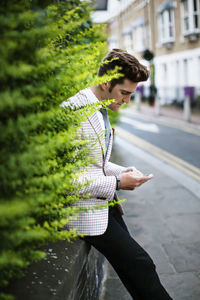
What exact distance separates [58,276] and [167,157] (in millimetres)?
6859

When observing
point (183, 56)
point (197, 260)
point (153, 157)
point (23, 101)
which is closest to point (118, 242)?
point (23, 101)

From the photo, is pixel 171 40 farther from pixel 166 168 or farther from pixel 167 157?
pixel 166 168

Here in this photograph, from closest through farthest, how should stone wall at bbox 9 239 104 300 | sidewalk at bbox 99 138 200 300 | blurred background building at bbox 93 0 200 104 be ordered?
stone wall at bbox 9 239 104 300 < sidewalk at bbox 99 138 200 300 < blurred background building at bbox 93 0 200 104

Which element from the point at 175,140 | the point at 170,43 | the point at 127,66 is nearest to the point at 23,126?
the point at 127,66

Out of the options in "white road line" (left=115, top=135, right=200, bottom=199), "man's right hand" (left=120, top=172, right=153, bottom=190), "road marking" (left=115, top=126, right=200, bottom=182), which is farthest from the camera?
"road marking" (left=115, top=126, right=200, bottom=182)

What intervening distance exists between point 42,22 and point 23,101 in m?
0.32

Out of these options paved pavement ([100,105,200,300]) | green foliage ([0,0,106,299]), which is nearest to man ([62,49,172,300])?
green foliage ([0,0,106,299])

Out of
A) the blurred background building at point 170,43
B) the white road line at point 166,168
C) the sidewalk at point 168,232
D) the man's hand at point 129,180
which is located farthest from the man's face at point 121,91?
the blurred background building at point 170,43

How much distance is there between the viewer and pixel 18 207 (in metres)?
0.96

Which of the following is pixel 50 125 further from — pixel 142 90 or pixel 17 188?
pixel 142 90

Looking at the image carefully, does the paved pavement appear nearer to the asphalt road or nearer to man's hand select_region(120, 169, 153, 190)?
man's hand select_region(120, 169, 153, 190)

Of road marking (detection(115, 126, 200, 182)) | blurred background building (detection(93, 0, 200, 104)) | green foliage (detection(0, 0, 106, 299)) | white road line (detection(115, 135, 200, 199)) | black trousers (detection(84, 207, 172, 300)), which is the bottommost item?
road marking (detection(115, 126, 200, 182))

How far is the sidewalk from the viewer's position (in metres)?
3.06

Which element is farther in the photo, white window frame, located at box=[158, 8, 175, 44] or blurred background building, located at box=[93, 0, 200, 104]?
white window frame, located at box=[158, 8, 175, 44]
